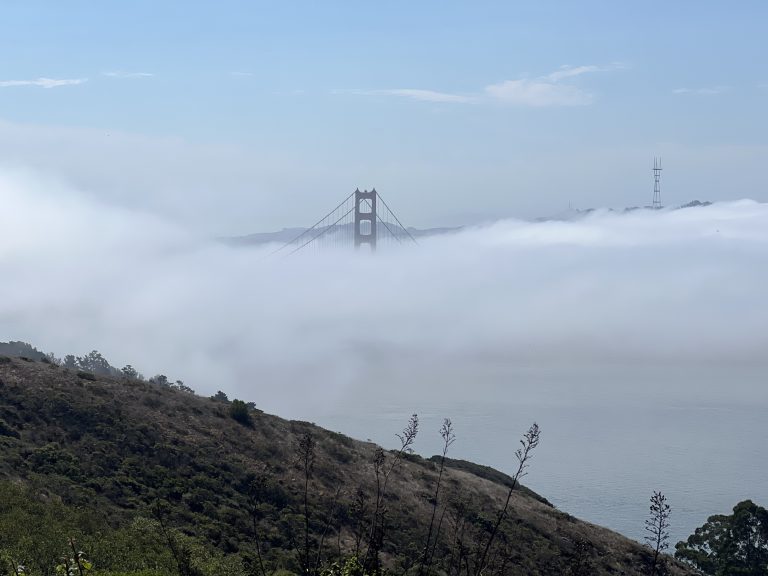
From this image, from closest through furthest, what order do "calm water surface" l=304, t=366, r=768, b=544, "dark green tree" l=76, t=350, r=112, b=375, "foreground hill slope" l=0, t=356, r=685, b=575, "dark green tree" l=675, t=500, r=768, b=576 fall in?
"foreground hill slope" l=0, t=356, r=685, b=575 < "dark green tree" l=675, t=500, r=768, b=576 < "calm water surface" l=304, t=366, r=768, b=544 < "dark green tree" l=76, t=350, r=112, b=375

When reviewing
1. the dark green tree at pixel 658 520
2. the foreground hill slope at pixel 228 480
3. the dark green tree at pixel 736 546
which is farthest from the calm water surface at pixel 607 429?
the dark green tree at pixel 658 520

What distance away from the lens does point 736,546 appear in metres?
34.8

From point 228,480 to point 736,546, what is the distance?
18323 mm

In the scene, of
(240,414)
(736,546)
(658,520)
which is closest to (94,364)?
(240,414)

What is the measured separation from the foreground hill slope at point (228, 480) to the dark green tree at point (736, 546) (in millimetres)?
5254

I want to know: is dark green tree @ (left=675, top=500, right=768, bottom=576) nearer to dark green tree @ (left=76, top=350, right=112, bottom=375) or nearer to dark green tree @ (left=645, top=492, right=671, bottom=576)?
dark green tree @ (left=645, top=492, right=671, bottom=576)

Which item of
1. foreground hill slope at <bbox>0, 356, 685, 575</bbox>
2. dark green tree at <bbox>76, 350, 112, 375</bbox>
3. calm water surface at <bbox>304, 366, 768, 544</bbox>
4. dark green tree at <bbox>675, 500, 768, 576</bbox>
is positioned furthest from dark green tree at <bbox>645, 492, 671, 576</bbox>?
dark green tree at <bbox>76, 350, 112, 375</bbox>

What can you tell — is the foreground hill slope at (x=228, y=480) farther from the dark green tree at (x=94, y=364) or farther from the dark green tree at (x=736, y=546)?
the dark green tree at (x=94, y=364)

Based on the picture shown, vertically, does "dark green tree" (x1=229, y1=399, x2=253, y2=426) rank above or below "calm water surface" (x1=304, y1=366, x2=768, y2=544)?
above

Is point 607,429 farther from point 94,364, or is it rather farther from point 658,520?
point 658,520

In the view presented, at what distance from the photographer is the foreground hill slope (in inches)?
924

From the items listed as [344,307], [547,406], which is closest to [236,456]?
[547,406]

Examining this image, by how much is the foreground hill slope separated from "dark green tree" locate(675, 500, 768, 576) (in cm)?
525

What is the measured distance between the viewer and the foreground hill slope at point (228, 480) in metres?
23.5
